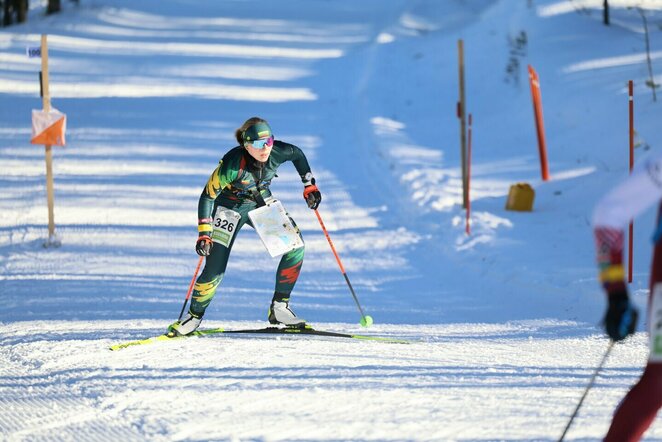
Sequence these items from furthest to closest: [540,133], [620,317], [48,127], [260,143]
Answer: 1. [540,133]
2. [48,127]
3. [260,143]
4. [620,317]

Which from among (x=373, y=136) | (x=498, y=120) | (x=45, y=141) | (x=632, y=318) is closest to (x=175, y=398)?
(x=632, y=318)

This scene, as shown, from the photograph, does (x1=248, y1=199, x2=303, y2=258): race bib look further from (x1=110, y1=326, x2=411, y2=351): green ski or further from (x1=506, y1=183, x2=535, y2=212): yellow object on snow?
(x1=506, y1=183, x2=535, y2=212): yellow object on snow

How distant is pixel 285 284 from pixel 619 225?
4397 millimetres

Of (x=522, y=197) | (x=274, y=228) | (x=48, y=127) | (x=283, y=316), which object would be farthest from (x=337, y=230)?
(x=274, y=228)

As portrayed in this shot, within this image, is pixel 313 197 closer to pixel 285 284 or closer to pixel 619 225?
pixel 285 284

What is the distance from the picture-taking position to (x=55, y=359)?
6.98 metres

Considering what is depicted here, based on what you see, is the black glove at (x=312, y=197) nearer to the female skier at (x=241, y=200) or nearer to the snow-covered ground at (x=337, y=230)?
the female skier at (x=241, y=200)

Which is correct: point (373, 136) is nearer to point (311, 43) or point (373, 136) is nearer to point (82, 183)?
point (82, 183)

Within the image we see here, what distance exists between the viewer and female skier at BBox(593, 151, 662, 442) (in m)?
3.71

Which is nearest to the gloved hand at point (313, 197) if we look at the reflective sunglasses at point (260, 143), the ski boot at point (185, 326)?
the reflective sunglasses at point (260, 143)

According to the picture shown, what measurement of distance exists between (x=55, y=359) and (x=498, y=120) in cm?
1428

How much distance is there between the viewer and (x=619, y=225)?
3.76 m

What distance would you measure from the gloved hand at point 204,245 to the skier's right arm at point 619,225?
13.1 feet

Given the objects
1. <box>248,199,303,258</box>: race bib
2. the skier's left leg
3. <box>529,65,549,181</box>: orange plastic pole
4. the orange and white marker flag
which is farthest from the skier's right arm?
<box>529,65,549,181</box>: orange plastic pole
